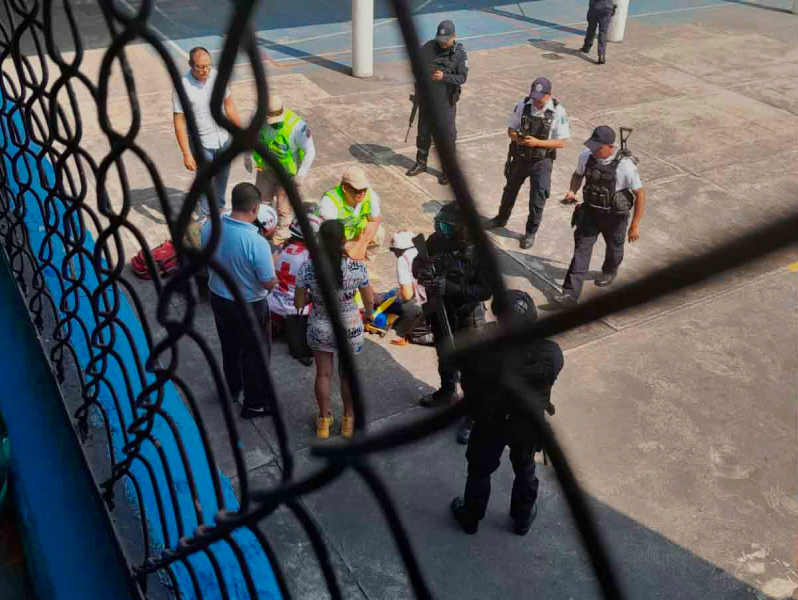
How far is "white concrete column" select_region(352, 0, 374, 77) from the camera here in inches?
428

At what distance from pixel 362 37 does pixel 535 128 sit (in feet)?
15.9

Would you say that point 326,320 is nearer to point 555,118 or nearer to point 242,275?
point 242,275

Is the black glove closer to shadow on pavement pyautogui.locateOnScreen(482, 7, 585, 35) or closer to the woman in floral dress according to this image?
the woman in floral dress

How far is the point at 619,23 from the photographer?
13.1 m

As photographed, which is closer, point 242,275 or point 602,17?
point 242,275

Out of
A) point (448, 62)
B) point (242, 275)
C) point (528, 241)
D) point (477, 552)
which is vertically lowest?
point (477, 552)

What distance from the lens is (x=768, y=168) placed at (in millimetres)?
9086

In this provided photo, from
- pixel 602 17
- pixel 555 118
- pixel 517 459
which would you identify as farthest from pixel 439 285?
pixel 602 17

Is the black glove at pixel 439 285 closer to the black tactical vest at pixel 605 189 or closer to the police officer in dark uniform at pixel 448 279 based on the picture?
the police officer in dark uniform at pixel 448 279

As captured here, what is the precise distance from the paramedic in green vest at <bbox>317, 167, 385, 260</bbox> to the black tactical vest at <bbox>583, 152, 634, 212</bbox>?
1.60 meters

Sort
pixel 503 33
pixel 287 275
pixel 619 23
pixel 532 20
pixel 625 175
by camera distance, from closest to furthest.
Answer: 1. pixel 287 275
2. pixel 625 175
3. pixel 619 23
4. pixel 503 33
5. pixel 532 20

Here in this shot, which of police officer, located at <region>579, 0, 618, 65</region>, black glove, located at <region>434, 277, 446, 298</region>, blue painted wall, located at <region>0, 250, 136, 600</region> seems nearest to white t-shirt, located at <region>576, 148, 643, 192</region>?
black glove, located at <region>434, 277, 446, 298</region>

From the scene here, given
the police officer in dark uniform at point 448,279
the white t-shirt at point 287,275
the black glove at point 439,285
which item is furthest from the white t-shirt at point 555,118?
the black glove at point 439,285

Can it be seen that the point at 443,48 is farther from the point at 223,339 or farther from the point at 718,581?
the point at 718,581
